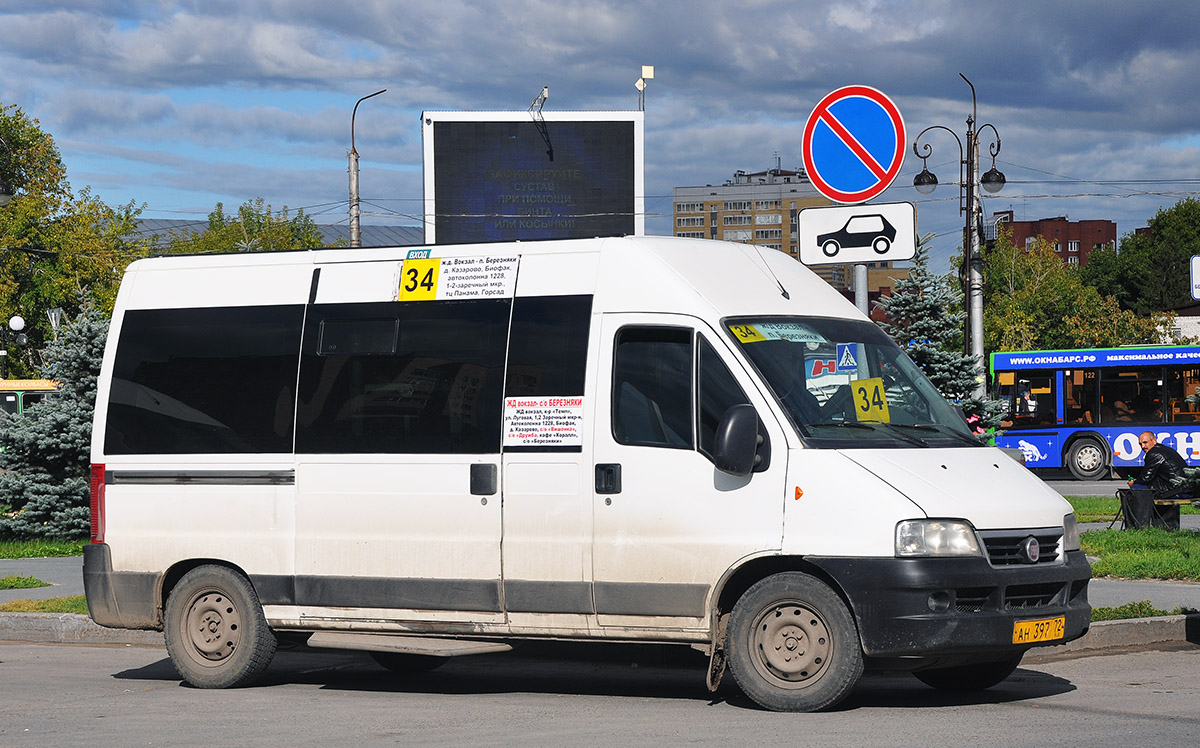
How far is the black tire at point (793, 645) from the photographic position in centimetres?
743

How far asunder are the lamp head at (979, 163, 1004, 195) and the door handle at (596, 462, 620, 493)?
24217 mm

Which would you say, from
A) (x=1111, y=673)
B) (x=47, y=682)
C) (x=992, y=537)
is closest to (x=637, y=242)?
(x=992, y=537)

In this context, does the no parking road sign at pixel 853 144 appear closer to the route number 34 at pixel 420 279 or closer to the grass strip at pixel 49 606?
the route number 34 at pixel 420 279

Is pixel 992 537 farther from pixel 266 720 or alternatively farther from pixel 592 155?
pixel 592 155

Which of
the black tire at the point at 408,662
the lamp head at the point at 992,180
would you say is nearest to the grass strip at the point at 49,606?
the black tire at the point at 408,662

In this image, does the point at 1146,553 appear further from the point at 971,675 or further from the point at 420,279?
the point at 420,279

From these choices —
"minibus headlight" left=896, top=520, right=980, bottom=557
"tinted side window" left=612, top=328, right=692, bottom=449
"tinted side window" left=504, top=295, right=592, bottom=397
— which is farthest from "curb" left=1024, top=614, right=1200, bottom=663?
"tinted side window" left=504, top=295, right=592, bottom=397

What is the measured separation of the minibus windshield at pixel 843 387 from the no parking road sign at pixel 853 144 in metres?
1.68

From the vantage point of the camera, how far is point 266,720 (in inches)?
308

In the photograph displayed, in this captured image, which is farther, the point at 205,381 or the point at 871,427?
the point at 205,381

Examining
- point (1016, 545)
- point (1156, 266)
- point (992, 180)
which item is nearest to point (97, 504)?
point (1016, 545)

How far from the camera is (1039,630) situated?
24.6 feet

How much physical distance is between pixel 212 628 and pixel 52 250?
5233 cm

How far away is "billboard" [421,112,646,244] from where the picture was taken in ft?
92.0
